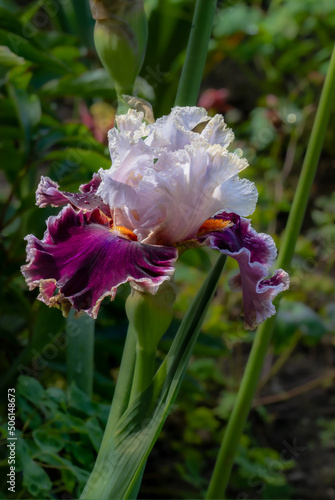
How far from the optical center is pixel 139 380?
406 mm

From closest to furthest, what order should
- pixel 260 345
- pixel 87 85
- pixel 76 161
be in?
pixel 260 345, pixel 76 161, pixel 87 85

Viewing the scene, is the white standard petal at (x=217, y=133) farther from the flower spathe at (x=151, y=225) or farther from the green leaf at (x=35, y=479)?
the green leaf at (x=35, y=479)

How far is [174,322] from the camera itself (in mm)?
874

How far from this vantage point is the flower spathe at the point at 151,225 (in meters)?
0.36

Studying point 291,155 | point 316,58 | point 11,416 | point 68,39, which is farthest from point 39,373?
point 316,58

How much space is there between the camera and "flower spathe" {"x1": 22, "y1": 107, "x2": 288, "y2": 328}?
36 cm

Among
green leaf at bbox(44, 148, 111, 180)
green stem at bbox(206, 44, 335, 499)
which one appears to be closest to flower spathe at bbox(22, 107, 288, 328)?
green stem at bbox(206, 44, 335, 499)

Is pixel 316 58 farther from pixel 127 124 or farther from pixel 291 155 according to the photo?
pixel 127 124

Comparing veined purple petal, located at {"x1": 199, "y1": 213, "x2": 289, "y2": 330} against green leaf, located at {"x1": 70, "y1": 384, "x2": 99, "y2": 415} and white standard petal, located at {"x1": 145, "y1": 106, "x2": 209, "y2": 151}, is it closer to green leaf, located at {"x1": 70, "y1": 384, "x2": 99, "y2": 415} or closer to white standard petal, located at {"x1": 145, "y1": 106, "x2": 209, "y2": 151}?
white standard petal, located at {"x1": 145, "y1": 106, "x2": 209, "y2": 151}

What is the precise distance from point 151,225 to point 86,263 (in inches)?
2.1

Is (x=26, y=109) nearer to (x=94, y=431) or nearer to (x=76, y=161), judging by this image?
(x=76, y=161)

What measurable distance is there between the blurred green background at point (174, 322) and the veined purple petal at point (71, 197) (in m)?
0.20

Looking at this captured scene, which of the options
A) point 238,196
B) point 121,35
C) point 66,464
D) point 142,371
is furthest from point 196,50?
point 66,464

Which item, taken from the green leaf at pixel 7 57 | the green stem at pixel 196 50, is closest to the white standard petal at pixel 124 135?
the green stem at pixel 196 50
